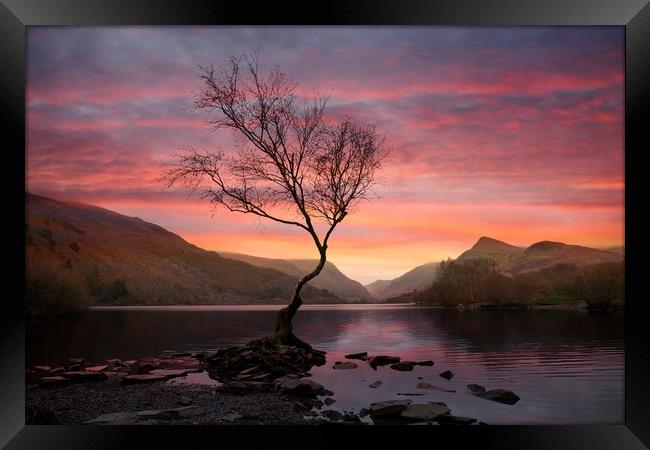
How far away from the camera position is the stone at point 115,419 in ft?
35.4

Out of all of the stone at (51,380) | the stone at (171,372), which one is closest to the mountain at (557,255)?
the stone at (171,372)

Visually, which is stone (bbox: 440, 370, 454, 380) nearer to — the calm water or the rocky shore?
the rocky shore

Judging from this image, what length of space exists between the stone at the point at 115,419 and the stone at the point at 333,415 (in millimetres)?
3298

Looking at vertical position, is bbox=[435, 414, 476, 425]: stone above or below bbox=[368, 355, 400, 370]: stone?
below

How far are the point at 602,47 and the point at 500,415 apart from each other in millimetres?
8296

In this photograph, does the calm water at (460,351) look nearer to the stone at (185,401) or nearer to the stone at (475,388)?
the stone at (475,388)

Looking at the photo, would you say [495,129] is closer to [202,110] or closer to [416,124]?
[416,124]

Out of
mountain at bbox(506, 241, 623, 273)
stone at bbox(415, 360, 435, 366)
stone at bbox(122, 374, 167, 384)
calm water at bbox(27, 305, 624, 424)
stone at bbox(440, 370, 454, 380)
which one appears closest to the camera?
calm water at bbox(27, 305, 624, 424)

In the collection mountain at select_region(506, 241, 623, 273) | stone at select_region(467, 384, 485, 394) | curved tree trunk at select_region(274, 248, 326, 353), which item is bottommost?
stone at select_region(467, 384, 485, 394)

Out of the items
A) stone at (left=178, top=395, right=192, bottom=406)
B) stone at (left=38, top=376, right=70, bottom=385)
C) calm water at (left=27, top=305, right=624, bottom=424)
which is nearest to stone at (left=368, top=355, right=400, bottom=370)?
calm water at (left=27, top=305, right=624, bottom=424)

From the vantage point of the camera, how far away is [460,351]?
1931 cm

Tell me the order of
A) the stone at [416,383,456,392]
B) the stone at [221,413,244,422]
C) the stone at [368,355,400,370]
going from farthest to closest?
the stone at [368,355,400,370]
the stone at [416,383,456,392]
the stone at [221,413,244,422]

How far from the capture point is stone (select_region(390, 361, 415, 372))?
1552 cm

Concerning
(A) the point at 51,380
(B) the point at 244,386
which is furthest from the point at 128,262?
(B) the point at 244,386
